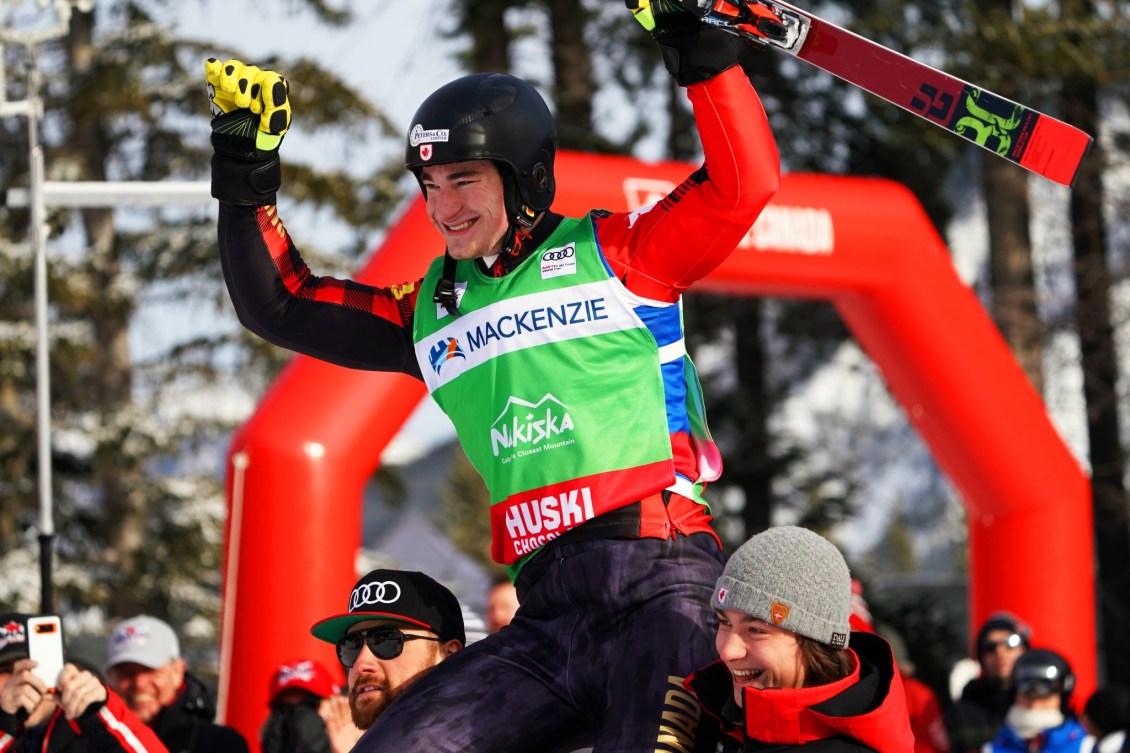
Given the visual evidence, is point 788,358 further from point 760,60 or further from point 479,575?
point 479,575

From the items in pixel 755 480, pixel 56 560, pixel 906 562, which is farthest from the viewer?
pixel 906 562

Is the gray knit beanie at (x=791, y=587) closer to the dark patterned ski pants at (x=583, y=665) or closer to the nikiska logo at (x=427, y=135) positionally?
the dark patterned ski pants at (x=583, y=665)

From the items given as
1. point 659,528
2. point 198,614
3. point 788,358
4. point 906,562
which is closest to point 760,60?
point 788,358

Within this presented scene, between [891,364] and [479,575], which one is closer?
[891,364]

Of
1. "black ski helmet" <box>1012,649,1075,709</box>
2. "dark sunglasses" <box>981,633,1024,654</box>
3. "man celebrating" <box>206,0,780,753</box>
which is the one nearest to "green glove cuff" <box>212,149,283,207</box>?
"man celebrating" <box>206,0,780,753</box>

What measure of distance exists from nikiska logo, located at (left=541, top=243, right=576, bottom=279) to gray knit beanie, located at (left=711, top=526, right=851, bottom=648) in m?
0.63

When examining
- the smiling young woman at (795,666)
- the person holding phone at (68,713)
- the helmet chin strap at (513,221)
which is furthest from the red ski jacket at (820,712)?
the person holding phone at (68,713)

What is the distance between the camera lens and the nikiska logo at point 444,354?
3.26 metres

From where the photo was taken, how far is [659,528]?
3066 mm

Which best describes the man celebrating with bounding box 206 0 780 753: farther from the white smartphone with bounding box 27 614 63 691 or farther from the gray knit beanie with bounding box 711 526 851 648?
the white smartphone with bounding box 27 614 63 691

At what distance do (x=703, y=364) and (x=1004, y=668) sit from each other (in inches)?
518

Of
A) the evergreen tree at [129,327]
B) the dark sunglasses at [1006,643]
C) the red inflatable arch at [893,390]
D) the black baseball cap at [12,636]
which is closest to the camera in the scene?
the black baseball cap at [12,636]

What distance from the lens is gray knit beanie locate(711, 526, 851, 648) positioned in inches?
115

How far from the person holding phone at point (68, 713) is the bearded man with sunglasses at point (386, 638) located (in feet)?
3.38
